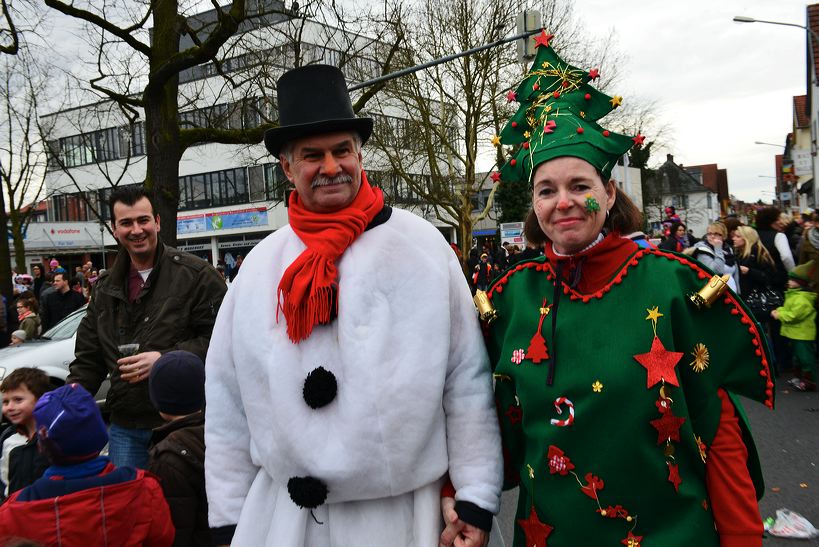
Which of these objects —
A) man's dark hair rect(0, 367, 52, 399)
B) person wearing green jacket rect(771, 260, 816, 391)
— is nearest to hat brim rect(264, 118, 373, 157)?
man's dark hair rect(0, 367, 52, 399)

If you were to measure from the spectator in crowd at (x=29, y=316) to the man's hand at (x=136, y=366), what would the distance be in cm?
763

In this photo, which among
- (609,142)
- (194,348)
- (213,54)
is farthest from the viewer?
(213,54)

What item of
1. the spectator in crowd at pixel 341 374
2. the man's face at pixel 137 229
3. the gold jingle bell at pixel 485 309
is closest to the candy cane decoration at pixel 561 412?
the spectator in crowd at pixel 341 374

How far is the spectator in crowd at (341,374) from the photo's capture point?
2080mm

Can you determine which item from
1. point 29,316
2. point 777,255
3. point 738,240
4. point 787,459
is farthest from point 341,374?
point 29,316

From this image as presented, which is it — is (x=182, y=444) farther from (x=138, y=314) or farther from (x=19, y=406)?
(x=19, y=406)

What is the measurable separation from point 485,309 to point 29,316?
33.0 ft

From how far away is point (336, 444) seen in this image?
206 centimetres

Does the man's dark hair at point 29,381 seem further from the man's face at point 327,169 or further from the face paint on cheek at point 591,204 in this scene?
the face paint on cheek at point 591,204

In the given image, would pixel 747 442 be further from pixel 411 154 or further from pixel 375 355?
pixel 411 154

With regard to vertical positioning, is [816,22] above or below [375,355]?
above

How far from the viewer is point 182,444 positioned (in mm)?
2848

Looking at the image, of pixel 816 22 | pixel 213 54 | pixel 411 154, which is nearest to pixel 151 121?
pixel 213 54

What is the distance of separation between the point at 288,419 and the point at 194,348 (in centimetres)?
153
